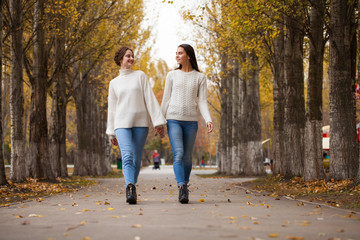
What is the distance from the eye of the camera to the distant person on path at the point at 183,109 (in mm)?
8211

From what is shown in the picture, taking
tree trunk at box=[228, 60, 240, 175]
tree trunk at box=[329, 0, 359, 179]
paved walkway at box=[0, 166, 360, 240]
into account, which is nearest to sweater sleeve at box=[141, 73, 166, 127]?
paved walkway at box=[0, 166, 360, 240]

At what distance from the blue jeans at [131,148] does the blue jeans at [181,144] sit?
0.47 metres

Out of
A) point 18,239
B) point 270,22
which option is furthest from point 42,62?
point 18,239

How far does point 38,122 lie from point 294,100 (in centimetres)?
841

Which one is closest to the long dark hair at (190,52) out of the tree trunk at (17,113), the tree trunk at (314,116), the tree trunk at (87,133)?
the tree trunk at (314,116)

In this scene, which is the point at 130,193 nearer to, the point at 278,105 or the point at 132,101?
the point at 132,101

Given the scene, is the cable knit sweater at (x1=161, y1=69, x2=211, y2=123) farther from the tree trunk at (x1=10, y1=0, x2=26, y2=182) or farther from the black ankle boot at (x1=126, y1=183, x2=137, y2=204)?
the tree trunk at (x1=10, y1=0, x2=26, y2=182)

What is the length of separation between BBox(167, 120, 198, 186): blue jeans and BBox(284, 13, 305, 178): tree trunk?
27.4 ft

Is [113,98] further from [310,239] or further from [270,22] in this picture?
[270,22]

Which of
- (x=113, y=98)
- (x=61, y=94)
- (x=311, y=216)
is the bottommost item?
(x=311, y=216)

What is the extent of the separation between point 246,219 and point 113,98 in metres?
3.43

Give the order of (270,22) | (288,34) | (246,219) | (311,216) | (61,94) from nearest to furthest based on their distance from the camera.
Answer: (246,219)
(311,216)
(270,22)
(288,34)
(61,94)

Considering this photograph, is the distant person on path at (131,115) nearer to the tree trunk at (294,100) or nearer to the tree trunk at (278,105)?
the tree trunk at (294,100)

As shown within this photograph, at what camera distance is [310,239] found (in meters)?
4.73
